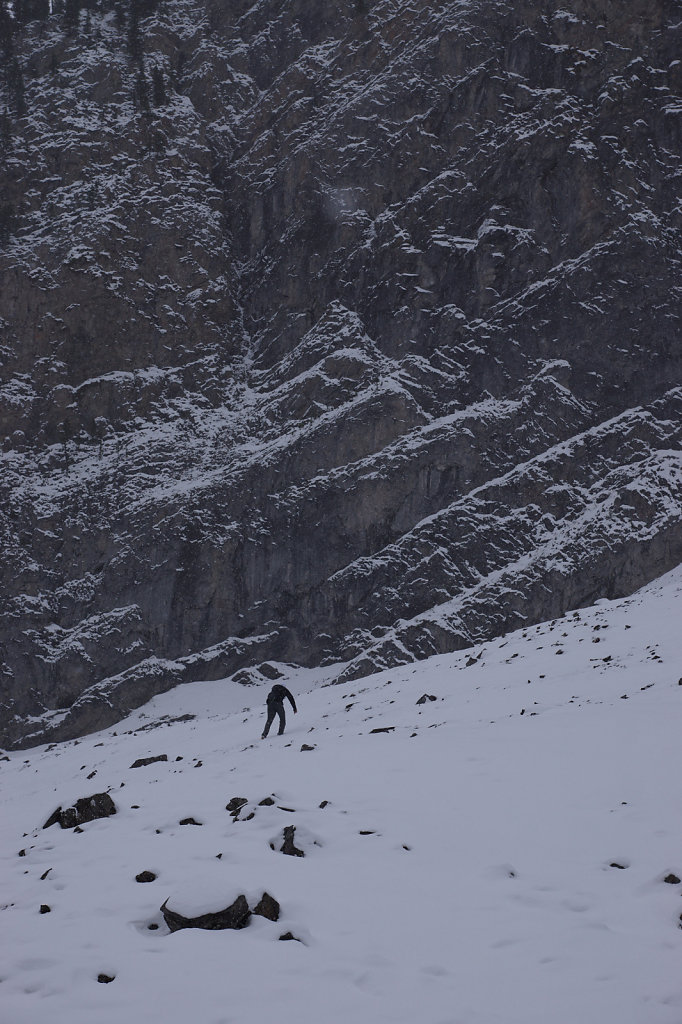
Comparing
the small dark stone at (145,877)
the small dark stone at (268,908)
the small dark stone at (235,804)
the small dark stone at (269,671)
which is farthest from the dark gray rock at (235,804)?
the small dark stone at (269,671)

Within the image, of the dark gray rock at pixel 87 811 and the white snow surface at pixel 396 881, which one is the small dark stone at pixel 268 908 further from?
the dark gray rock at pixel 87 811

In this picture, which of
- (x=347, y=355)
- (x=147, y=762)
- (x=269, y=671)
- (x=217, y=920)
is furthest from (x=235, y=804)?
(x=347, y=355)

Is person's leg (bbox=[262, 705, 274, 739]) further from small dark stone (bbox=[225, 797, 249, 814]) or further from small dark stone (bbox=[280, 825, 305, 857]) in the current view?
small dark stone (bbox=[280, 825, 305, 857])

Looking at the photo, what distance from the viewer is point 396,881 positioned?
702 centimetres

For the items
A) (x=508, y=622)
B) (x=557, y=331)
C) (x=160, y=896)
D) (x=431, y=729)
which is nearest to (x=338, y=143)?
(x=557, y=331)

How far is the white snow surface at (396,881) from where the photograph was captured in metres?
5.14

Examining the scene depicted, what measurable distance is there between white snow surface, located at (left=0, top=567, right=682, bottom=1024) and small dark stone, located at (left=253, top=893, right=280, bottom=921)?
0.10m

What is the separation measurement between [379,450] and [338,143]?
24778 millimetres

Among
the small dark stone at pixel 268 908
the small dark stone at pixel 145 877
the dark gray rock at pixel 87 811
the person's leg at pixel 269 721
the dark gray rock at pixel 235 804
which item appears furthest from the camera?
the person's leg at pixel 269 721

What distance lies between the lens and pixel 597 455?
45906 millimetres

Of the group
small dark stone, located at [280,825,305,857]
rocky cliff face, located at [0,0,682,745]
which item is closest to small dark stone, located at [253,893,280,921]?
small dark stone, located at [280,825,305,857]

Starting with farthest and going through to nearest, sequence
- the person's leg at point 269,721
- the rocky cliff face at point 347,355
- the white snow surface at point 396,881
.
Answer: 1. the rocky cliff face at point 347,355
2. the person's leg at point 269,721
3. the white snow surface at point 396,881

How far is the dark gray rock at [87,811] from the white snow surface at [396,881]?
358 millimetres

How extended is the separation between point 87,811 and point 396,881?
5.08 m
